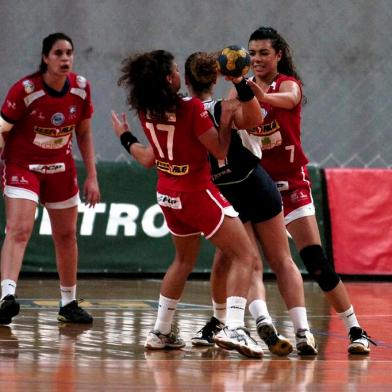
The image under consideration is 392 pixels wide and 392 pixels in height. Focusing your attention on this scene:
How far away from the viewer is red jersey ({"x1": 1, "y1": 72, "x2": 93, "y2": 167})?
27.7 ft

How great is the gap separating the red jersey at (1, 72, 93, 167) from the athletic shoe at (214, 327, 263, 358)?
2270mm

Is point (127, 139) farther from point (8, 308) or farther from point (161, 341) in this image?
point (8, 308)

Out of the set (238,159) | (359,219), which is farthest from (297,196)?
(359,219)

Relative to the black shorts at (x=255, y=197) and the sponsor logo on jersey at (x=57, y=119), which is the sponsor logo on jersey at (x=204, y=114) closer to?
the black shorts at (x=255, y=197)

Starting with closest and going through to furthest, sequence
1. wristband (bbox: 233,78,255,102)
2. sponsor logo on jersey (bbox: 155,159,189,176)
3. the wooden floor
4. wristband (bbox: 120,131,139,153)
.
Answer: the wooden floor → wristband (bbox: 233,78,255,102) → sponsor logo on jersey (bbox: 155,159,189,176) → wristband (bbox: 120,131,139,153)

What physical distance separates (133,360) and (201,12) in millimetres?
7082

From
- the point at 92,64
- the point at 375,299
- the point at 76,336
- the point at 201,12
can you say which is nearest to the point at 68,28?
the point at 92,64

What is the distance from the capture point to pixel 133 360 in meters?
6.87

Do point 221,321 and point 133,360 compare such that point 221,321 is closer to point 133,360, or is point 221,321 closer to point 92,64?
point 133,360

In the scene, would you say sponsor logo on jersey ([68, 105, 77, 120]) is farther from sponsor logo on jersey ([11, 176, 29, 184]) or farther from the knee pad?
the knee pad

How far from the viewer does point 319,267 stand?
7.59 meters

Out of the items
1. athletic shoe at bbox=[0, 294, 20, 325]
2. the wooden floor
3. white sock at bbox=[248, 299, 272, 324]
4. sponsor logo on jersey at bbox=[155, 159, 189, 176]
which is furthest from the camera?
athletic shoe at bbox=[0, 294, 20, 325]

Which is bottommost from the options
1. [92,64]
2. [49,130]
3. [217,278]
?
[217,278]

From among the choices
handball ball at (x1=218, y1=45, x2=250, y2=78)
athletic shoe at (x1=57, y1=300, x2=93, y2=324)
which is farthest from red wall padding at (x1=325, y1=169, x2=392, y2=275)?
handball ball at (x1=218, y1=45, x2=250, y2=78)
